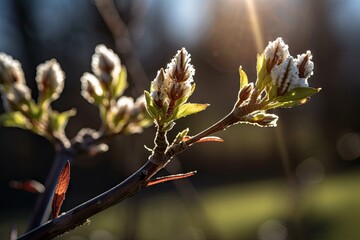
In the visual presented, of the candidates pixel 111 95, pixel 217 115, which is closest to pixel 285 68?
pixel 111 95

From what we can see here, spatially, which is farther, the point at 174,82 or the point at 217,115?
the point at 217,115

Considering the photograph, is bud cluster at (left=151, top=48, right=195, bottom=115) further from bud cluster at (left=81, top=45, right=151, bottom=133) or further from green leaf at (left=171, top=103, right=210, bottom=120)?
bud cluster at (left=81, top=45, right=151, bottom=133)

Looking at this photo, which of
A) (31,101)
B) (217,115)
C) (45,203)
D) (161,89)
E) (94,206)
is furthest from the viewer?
(217,115)

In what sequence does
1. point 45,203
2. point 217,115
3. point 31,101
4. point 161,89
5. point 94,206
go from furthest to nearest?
point 217,115 < point 31,101 < point 45,203 < point 161,89 < point 94,206

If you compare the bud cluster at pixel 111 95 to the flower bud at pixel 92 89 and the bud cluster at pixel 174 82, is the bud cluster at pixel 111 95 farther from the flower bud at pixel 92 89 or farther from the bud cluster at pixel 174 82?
the bud cluster at pixel 174 82

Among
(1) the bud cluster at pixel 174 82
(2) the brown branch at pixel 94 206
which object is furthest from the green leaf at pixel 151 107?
(2) the brown branch at pixel 94 206

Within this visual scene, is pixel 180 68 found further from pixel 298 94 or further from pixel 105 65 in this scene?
pixel 105 65
